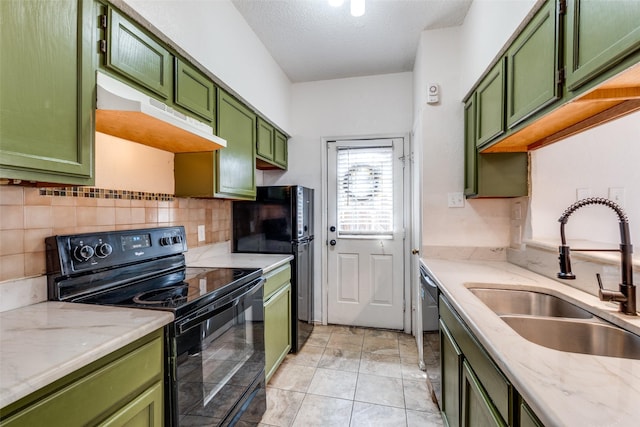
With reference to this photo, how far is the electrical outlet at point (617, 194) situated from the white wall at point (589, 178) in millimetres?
16

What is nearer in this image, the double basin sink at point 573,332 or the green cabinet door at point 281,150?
the double basin sink at point 573,332

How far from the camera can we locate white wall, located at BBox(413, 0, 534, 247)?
2.23 meters

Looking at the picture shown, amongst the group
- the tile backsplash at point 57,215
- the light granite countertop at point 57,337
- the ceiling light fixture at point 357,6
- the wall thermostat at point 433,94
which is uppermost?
the ceiling light fixture at point 357,6

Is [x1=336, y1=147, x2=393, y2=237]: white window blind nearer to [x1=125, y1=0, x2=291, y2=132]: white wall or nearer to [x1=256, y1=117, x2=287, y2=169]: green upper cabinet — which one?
[x1=256, y1=117, x2=287, y2=169]: green upper cabinet

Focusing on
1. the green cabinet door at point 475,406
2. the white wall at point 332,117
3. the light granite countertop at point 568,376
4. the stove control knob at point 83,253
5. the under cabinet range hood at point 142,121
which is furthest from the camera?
the white wall at point 332,117

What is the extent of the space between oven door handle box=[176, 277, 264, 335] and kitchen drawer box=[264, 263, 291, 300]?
204mm

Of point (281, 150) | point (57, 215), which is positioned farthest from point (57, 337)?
point (281, 150)

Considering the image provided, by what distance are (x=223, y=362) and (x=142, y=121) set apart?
112cm

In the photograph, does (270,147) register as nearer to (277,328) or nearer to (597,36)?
(277,328)

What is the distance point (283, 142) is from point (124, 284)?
2.10 meters

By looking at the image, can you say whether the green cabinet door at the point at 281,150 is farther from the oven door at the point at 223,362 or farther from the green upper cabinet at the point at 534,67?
the green upper cabinet at the point at 534,67

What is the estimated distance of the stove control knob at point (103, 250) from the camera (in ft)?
4.44

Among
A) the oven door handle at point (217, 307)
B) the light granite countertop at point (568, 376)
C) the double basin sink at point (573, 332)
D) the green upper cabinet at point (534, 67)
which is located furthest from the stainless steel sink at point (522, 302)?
the oven door handle at point (217, 307)

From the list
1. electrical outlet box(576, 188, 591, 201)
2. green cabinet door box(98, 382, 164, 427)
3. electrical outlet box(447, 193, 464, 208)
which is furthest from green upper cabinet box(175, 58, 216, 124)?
electrical outlet box(576, 188, 591, 201)
